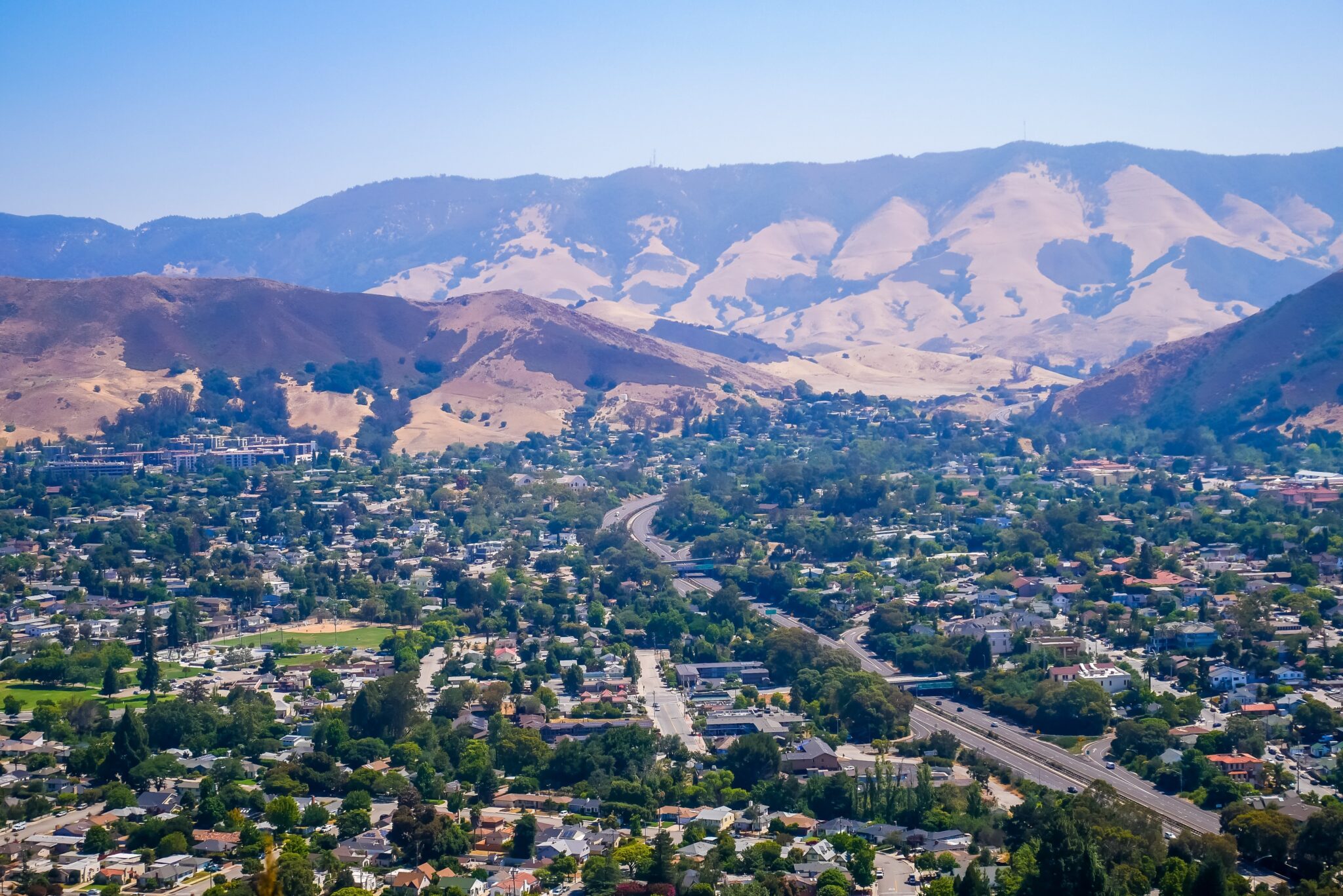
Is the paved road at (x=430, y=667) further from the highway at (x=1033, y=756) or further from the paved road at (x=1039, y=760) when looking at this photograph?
the paved road at (x=1039, y=760)

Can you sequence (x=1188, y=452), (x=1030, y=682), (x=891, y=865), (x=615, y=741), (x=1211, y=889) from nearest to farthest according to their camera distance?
1. (x=1211, y=889)
2. (x=891, y=865)
3. (x=615, y=741)
4. (x=1030, y=682)
5. (x=1188, y=452)

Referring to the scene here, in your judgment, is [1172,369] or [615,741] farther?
[1172,369]

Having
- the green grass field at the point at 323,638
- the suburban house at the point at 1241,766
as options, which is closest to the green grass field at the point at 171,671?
the green grass field at the point at 323,638

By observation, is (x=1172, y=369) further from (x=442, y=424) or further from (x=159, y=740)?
(x=159, y=740)

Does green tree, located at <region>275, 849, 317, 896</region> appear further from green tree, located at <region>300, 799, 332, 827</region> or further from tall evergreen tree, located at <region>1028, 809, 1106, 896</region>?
tall evergreen tree, located at <region>1028, 809, 1106, 896</region>

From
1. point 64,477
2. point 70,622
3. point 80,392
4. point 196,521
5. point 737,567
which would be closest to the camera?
point 70,622

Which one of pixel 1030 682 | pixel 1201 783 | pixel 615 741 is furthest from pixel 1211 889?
pixel 1030 682
